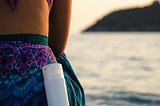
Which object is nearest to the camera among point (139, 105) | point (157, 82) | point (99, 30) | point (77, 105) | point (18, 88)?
point (18, 88)

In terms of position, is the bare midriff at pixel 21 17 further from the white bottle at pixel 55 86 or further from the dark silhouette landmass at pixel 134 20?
the dark silhouette landmass at pixel 134 20

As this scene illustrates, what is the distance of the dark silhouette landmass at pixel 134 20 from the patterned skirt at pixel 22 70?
9301cm

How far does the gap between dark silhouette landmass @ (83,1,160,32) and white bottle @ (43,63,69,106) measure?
93.2 m

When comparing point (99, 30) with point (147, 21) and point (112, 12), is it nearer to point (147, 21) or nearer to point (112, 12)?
point (112, 12)

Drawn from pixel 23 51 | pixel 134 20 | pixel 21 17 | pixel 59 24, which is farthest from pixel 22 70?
pixel 134 20

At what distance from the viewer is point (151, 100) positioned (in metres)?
7.64

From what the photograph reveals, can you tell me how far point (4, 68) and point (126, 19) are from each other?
319 ft

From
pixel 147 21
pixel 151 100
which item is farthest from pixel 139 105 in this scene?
pixel 147 21

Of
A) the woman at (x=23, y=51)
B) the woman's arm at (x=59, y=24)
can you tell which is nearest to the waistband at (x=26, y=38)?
the woman at (x=23, y=51)

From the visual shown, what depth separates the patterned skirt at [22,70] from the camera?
1.77m

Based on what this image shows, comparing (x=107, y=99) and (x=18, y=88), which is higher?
(x=18, y=88)

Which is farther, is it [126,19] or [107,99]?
[126,19]

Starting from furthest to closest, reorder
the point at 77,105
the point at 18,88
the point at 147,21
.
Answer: the point at 147,21 → the point at 77,105 → the point at 18,88

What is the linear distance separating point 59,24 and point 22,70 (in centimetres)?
30
